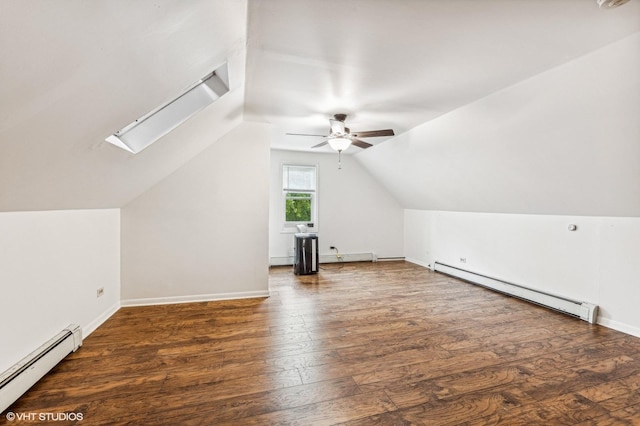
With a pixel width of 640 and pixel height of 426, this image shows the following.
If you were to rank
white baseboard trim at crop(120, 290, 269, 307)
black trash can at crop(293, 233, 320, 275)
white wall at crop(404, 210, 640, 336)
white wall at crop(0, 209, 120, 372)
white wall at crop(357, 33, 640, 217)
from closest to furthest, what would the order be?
white wall at crop(0, 209, 120, 372)
white wall at crop(357, 33, 640, 217)
white wall at crop(404, 210, 640, 336)
white baseboard trim at crop(120, 290, 269, 307)
black trash can at crop(293, 233, 320, 275)

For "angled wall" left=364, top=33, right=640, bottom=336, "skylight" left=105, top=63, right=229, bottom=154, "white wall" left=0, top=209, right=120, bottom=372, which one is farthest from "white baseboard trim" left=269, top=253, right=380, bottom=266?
"skylight" left=105, top=63, right=229, bottom=154

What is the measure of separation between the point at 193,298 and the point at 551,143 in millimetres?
4490

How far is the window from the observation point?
233 inches

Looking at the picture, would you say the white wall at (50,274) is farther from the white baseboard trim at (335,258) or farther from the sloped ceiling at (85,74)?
the white baseboard trim at (335,258)

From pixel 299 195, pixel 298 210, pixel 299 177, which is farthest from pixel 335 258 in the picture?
pixel 299 177

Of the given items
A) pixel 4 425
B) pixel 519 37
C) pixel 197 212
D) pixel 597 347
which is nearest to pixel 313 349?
pixel 4 425

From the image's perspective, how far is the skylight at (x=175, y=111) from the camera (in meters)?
2.34

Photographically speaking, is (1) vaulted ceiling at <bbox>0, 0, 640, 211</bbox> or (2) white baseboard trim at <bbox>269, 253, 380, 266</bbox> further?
(2) white baseboard trim at <bbox>269, 253, 380, 266</bbox>

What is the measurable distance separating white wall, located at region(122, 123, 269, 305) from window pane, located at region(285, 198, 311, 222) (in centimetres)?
207

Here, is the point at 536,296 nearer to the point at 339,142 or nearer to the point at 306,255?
the point at 339,142

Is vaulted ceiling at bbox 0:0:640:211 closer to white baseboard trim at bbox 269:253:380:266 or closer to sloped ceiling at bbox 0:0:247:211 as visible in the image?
sloped ceiling at bbox 0:0:247:211

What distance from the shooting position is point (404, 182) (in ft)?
18.1

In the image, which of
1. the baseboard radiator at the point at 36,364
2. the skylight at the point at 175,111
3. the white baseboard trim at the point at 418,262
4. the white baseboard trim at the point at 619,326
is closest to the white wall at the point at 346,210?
the white baseboard trim at the point at 418,262

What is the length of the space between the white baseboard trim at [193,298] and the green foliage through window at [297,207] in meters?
2.30
